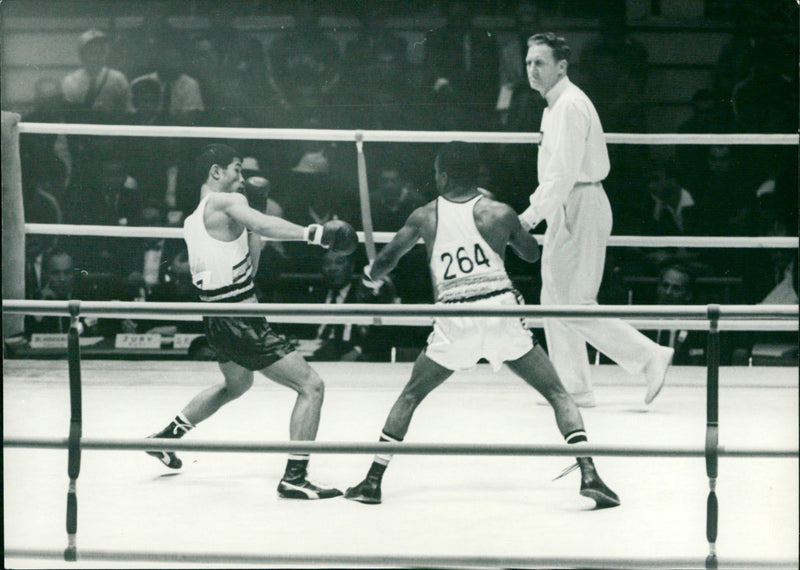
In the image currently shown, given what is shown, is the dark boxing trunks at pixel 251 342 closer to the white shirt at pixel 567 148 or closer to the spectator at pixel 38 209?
the white shirt at pixel 567 148

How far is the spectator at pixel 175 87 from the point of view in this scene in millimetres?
5168

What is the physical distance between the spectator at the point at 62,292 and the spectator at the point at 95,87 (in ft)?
2.29

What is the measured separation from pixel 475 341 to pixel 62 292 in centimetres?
257

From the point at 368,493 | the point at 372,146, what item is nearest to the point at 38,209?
the point at 372,146

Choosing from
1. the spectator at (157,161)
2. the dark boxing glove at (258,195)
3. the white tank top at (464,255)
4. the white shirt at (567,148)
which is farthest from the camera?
the spectator at (157,161)

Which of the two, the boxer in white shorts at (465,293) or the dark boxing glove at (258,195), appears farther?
the dark boxing glove at (258,195)

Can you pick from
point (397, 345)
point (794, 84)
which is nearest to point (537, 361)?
point (397, 345)

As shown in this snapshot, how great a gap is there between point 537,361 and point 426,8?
3243 millimetres

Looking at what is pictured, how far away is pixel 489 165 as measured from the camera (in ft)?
15.8

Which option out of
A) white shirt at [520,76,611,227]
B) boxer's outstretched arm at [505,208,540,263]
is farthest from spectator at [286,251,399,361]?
boxer's outstretched arm at [505,208,540,263]

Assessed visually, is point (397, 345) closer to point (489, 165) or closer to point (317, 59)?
point (489, 165)

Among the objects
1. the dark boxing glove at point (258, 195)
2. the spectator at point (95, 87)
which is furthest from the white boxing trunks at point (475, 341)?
the spectator at point (95, 87)

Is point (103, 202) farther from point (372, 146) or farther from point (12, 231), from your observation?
point (12, 231)

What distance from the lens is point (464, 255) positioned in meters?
2.60
